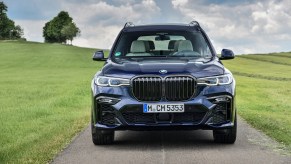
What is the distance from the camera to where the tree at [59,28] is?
142 m

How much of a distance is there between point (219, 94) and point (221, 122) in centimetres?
40

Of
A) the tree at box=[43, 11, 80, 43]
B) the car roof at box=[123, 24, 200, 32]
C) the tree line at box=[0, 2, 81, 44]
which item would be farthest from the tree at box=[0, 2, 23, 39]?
the car roof at box=[123, 24, 200, 32]

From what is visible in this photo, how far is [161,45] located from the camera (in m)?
9.73

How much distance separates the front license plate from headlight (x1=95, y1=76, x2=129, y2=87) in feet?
1.44

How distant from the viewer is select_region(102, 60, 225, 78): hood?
7605 millimetres

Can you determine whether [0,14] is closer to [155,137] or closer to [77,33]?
[77,33]

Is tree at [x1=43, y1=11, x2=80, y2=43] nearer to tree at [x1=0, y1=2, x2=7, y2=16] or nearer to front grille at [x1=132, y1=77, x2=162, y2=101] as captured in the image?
tree at [x1=0, y1=2, x2=7, y2=16]

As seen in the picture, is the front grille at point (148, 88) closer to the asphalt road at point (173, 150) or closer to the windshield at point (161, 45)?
the asphalt road at point (173, 150)

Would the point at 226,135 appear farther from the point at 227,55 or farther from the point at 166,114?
the point at 227,55

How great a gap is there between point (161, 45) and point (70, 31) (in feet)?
433

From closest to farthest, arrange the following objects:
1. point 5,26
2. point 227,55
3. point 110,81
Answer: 1. point 110,81
2. point 227,55
3. point 5,26

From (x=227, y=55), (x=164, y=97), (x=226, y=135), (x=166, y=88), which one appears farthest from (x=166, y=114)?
(x=227, y=55)

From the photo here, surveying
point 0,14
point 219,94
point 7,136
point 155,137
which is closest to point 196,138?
point 155,137

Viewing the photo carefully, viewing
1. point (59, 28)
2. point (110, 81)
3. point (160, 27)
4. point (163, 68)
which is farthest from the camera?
point (59, 28)
